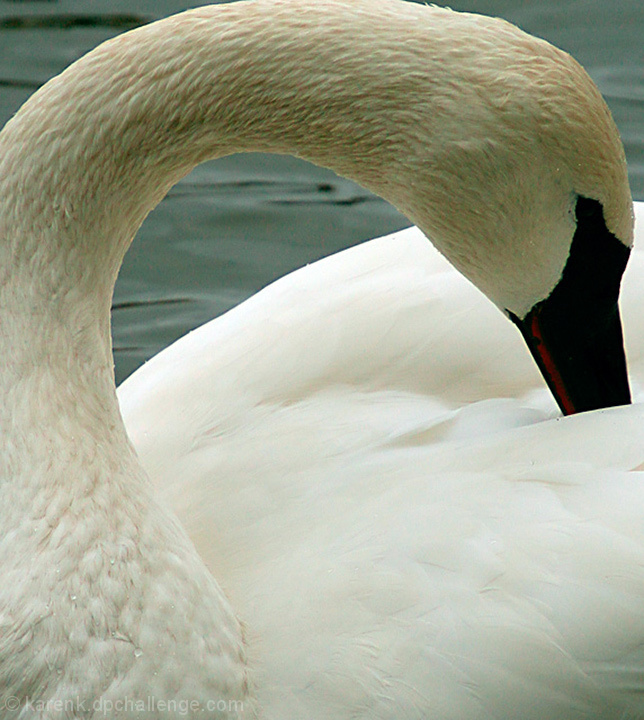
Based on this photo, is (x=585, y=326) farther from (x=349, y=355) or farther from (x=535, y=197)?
(x=349, y=355)

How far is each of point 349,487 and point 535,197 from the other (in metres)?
0.57

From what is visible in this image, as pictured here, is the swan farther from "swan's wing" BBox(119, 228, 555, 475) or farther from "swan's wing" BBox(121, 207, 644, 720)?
"swan's wing" BBox(119, 228, 555, 475)

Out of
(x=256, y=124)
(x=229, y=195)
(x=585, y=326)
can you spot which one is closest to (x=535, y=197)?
(x=585, y=326)

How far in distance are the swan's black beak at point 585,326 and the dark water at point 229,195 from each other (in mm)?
1960

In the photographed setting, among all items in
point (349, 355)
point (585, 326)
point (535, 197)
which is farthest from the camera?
point (349, 355)

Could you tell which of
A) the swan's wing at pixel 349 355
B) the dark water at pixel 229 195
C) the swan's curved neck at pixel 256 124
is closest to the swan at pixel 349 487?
the swan's curved neck at pixel 256 124

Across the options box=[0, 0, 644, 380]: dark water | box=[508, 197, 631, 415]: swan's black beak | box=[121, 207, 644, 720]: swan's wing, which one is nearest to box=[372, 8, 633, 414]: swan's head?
box=[508, 197, 631, 415]: swan's black beak

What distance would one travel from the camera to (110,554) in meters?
1.92

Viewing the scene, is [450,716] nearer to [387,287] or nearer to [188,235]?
[387,287]

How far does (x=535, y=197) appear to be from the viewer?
1914 mm

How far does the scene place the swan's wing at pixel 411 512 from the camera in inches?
74.0

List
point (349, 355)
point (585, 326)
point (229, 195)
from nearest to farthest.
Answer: point (585, 326) → point (349, 355) → point (229, 195)

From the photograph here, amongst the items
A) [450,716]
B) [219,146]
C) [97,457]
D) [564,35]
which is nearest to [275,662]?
[450,716]

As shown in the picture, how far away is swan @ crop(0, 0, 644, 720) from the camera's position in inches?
73.0
